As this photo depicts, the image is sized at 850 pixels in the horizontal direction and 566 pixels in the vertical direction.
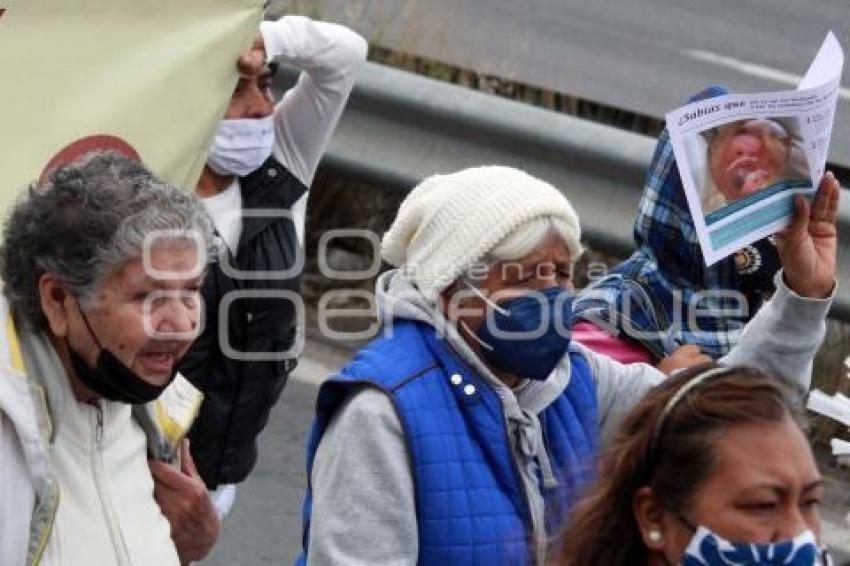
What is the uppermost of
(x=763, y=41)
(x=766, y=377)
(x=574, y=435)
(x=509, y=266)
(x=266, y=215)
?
(x=766, y=377)

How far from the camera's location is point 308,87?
5.91 metres

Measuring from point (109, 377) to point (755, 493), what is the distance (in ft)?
3.52

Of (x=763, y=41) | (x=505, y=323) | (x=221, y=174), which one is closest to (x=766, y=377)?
(x=505, y=323)

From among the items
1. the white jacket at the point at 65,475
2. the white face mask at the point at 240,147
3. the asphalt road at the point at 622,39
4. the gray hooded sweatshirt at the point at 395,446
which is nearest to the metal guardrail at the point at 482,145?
the asphalt road at the point at 622,39

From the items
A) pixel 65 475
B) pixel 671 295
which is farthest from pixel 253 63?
pixel 65 475

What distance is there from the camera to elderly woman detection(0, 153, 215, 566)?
346cm

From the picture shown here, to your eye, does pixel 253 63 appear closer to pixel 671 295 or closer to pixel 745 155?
pixel 671 295

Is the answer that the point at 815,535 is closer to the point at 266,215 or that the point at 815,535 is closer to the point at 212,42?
the point at 212,42

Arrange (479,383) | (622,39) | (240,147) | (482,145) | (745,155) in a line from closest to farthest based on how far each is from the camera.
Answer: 1. (479,383)
2. (745,155)
3. (240,147)
4. (482,145)
5. (622,39)

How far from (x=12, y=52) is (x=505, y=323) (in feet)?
4.49

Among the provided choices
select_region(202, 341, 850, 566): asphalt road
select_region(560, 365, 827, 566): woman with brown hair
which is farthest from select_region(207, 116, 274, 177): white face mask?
select_region(560, 365, 827, 566): woman with brown hair

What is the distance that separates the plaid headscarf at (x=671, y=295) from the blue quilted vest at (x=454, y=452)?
76cm

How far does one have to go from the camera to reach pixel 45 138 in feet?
14.5

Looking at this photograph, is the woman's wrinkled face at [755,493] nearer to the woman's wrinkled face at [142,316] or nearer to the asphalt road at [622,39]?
the woman's wrinkled face at [142,316]
